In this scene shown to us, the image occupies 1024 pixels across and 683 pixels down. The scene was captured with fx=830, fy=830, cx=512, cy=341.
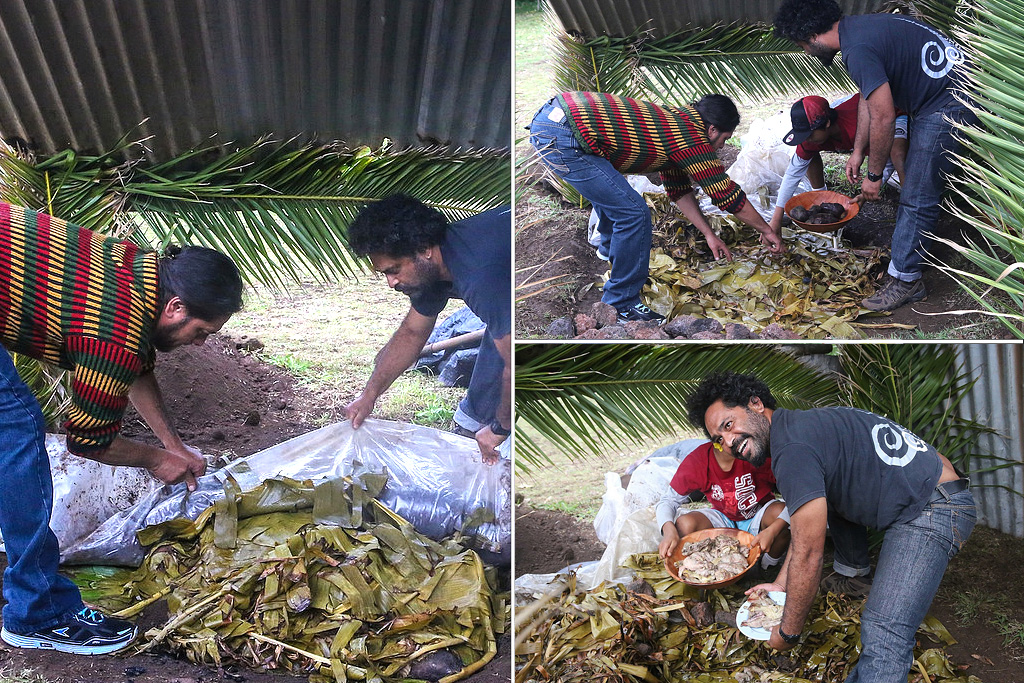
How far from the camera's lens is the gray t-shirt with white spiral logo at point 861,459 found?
8.55 ft

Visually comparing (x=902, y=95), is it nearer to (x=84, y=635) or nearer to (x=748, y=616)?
(x=748, y=616)

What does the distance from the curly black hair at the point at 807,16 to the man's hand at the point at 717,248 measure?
2.04ft

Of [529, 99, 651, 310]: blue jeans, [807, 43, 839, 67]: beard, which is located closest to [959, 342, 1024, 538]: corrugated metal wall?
[807, 43, 839, 67]: beard

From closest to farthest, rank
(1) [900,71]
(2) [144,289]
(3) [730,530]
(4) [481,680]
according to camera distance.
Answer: (1) [900,71]
(2) [144,289]
(4) [481,680]
(3) [730,530]

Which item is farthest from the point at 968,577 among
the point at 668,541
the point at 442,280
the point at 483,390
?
the point at 442,280

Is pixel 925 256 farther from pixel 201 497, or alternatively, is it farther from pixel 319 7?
pixel 201 497

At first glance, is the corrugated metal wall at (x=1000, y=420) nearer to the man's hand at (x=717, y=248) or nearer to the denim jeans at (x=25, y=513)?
the man's hand at (x=717, y=248)

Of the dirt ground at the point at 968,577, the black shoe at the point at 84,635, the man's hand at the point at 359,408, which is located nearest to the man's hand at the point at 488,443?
the dirt ground at the point at 968,577

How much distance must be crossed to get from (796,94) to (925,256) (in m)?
0.61

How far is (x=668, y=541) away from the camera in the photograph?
307cm

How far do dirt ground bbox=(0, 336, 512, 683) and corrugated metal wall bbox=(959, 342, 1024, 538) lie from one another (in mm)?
1993

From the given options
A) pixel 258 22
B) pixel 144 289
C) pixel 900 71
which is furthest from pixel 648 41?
pixel 144 289

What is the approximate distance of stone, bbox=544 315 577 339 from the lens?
8.29 feet

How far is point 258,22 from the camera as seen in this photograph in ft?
8.54
